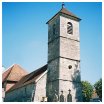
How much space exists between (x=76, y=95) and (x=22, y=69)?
17.9m

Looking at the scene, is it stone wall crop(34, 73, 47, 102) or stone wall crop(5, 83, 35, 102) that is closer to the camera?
stone wall crop(34, 73, 47, 102)

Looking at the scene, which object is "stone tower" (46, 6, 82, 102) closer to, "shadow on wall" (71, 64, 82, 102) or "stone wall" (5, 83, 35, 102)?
"shadow on wall" (71, 64, 82, 102)

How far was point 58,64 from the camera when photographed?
23.0 meters

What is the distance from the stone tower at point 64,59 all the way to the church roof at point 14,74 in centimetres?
1140

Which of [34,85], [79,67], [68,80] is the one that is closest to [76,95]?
[68,80]

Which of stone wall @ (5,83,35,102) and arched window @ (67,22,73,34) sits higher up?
arched window @ (67,22,73,34)

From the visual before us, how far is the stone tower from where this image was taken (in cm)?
2233

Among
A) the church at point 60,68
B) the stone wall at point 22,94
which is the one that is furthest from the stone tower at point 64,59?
the stone wall at point 22,94

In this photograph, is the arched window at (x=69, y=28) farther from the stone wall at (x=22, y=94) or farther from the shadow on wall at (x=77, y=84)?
the stone wall at (x=22, y=94)

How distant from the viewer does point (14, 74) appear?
35.2m

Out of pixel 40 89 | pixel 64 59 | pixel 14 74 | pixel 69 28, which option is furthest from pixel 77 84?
pixel 14 74

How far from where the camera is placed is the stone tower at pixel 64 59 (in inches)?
879

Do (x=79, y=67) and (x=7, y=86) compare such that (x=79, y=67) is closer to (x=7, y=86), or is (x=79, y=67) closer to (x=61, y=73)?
(x=61, y=73)

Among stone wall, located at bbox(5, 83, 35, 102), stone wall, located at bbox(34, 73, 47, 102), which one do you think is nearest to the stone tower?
stone wall, located at bbox(34, 73, 47, 102)
